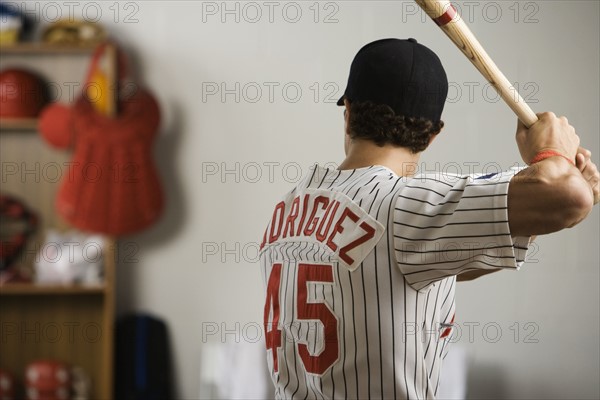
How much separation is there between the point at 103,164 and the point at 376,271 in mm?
1958

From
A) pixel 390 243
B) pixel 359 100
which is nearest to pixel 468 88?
pixel 359 100

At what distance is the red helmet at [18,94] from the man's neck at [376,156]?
200 cm

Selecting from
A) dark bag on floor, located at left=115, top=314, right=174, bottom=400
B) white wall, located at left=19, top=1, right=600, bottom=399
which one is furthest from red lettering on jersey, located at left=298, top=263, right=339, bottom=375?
dark bag on floor, located at left=115, top=314, right=174, bottom=400

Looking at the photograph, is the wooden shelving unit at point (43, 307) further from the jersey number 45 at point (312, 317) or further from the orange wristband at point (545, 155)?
the orange wristband at point (545, 155)

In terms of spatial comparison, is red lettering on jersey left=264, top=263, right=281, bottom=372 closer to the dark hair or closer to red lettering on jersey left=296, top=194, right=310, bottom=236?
red lettering on jersey left=296, top=194, right=310, bottom=236

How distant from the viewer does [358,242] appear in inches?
46.8

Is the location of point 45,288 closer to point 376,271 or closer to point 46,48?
point 46,48

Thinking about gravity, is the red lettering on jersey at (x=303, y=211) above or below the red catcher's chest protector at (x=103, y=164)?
below

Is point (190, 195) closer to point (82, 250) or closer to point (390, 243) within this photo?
point (82, 250)

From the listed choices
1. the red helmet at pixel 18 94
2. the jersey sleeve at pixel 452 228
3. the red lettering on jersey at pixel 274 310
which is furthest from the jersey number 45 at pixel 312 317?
the red helmet at pixel 18 94

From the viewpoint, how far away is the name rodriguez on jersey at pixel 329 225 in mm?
1185

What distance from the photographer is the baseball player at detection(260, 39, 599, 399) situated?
3.50 ft

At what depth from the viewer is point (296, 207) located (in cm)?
136

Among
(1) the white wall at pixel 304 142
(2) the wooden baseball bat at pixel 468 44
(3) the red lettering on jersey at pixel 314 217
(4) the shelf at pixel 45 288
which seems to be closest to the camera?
(2) the wooden baseball bat at pixel 468 44
